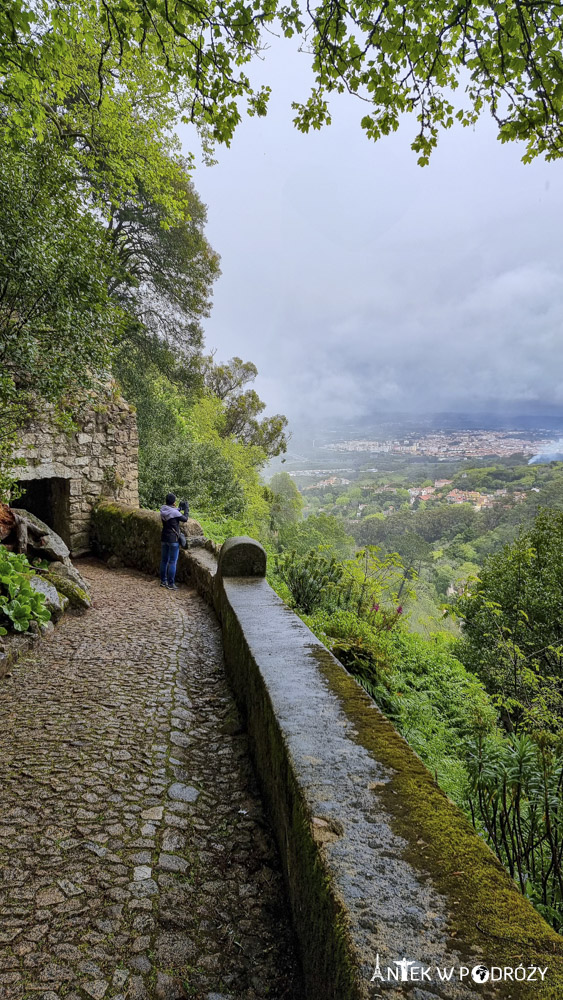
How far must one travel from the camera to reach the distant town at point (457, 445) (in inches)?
3002

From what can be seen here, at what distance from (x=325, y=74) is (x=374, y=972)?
5.23 meters

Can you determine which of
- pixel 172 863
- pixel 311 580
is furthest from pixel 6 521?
pixel 172 863

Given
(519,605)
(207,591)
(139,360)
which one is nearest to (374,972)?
(207,591)

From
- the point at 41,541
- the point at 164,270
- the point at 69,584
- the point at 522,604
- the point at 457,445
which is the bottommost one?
the point at 522,604

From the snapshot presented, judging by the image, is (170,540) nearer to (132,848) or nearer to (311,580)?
(311,580)

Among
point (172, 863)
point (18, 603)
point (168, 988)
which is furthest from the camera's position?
point (18, 603)

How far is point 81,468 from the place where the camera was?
31.3 feet

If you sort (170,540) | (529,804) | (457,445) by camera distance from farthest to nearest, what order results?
(457,445) < (170,540) < (529,804)

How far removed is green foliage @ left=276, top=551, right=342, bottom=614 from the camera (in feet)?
19.9

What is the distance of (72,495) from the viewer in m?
9.43

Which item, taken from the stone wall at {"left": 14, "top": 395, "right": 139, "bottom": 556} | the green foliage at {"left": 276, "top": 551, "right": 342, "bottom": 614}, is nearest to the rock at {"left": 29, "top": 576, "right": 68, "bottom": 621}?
the green foliage at {"left": 276, "top": 551, "right": 342, "bottom": 614}

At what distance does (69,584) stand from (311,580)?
325 centimetres

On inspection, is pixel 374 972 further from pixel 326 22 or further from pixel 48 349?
pixel 48 349

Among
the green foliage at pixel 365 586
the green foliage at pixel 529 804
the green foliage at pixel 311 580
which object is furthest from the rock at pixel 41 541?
the green foliage at pixel 529 804
